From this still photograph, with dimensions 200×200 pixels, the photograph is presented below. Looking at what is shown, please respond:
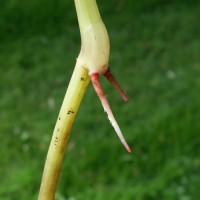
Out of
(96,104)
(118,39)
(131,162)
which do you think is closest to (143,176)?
(131,162)

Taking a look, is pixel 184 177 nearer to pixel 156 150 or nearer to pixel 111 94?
pixel 156 150

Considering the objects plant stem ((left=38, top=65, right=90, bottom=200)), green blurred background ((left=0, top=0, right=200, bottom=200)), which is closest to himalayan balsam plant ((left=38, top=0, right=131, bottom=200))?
plant stem ((left=38, top=65, right=90, bottom=200))

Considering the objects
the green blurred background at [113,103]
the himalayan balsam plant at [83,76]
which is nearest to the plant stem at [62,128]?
the himalayan balsam plant at [83,76]

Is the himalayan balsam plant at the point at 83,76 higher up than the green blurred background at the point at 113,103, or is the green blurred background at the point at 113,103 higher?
the himalayan balsam plant at the point at 83,76

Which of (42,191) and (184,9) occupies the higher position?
(42,191)

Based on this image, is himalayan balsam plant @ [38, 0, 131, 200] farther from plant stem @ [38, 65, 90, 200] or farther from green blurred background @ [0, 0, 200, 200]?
green blurred background @ [0, 0, 200, 200]

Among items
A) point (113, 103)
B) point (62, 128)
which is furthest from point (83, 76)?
point (113, 103)

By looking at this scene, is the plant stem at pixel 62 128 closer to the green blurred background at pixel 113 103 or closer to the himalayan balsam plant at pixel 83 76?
the himalayan balsam plant at pixel 83 76
